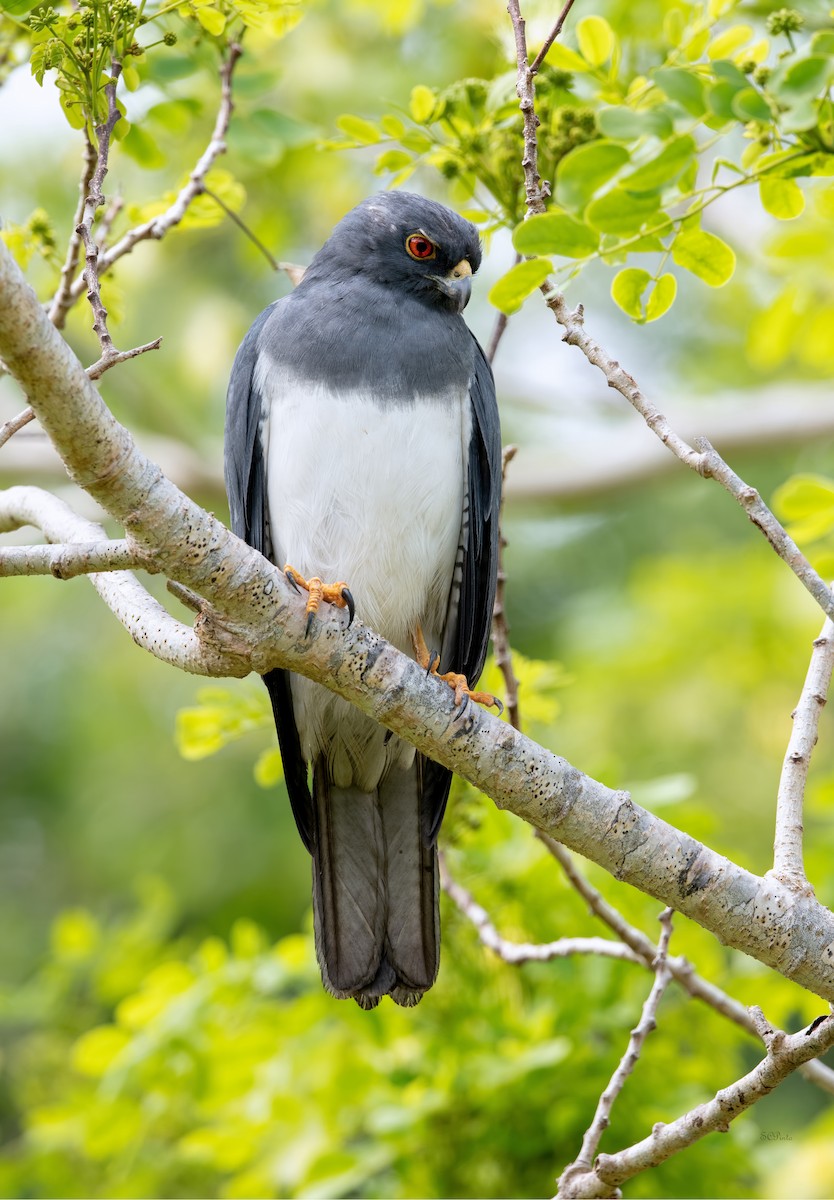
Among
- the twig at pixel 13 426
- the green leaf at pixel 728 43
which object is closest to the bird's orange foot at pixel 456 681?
the twig at pixel 13 426

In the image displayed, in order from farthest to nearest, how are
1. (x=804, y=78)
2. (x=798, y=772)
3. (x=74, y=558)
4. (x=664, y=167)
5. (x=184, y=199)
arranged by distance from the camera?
(x=184, y=199) → (x=798, y=772) → (x=74, y=558) → (x=664, y=167) → (x=804, y=78)

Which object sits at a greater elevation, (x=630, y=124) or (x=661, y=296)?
(x=661, y=296)

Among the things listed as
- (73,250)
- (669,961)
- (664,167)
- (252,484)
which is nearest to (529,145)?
(664,167)

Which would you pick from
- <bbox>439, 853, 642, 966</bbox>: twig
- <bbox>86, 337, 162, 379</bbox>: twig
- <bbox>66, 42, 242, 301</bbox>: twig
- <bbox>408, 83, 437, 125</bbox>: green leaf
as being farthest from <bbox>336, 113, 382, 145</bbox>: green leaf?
<bbox>439, 853, 642, 966</bbox>: twig

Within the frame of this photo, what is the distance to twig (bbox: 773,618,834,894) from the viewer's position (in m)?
2.83

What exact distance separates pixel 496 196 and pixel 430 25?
4720 millimetres

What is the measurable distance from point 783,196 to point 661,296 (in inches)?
13.3

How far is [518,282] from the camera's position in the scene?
2707 millimetres

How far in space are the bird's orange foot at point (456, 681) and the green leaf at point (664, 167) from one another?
1111mm

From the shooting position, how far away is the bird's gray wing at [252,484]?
414 cm

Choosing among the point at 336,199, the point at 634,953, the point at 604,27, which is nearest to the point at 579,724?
the point at 336,199

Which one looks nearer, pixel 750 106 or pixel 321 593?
pixel 750 106

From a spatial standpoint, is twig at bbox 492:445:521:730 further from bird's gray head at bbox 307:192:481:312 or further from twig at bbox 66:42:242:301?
twig at bbox 66:42:242:301

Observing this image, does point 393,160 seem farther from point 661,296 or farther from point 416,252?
point 661,296
